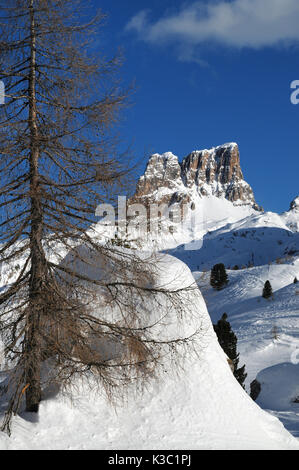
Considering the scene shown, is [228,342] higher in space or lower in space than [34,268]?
lower

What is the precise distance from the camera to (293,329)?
2722cm

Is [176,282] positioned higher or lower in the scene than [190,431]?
higher

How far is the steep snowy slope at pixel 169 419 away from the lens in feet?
20.0

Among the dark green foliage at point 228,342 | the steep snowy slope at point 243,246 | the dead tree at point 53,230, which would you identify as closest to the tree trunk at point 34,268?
the dead tree at point 53,230

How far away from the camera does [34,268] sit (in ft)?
19.5

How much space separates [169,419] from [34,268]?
3.51 meters

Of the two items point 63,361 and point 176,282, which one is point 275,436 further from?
point 63,361

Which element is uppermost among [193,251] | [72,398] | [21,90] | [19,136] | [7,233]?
[193,251]

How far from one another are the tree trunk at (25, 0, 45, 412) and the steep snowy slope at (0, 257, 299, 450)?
0.54 metres

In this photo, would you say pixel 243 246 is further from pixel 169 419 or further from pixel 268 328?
pixel 169 419

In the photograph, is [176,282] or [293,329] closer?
[176,282]

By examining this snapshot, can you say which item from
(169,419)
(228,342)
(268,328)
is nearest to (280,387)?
(228,342)

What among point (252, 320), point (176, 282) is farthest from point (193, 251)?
point (176, 282)
